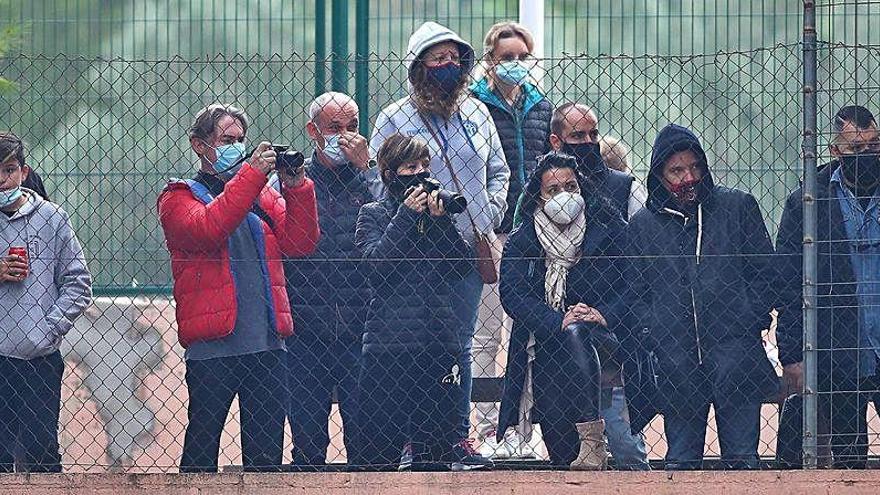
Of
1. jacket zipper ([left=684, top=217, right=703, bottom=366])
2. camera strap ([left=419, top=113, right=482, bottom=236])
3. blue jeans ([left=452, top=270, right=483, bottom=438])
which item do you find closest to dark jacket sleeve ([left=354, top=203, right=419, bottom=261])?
blue jeans ([left=452, top=270, right=483, bottom=438])

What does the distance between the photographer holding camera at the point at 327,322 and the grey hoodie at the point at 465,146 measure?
0.60 ft

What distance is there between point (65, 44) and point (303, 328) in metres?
2.28

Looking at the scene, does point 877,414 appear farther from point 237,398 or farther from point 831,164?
point 237,398

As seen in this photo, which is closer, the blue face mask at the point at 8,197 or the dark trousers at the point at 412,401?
the dark trousers at the point at 412,401

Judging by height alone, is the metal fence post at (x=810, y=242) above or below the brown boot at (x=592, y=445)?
above

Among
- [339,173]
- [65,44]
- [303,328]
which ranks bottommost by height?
[303,328]

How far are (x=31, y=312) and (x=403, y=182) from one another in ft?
5.14

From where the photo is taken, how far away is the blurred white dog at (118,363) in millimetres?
9016

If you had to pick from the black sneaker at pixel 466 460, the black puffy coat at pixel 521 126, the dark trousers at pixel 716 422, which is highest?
the black puffy coat at pixel 521 126

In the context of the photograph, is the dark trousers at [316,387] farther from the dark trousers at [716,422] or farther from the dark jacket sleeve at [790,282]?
the dark jacket sleeve at [790,282]

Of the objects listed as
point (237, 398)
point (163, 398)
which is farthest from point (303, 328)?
point (163, 398)

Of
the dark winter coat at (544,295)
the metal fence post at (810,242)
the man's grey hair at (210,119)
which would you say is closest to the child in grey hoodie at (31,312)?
the man's grey hair at (210,119)

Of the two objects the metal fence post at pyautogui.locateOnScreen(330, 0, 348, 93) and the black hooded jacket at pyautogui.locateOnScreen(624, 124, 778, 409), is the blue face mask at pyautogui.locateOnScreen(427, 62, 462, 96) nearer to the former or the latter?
the black hooded jacket at pyautogui.locateOnScreen(624, 124, 778, 409)

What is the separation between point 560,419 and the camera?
823 cm
